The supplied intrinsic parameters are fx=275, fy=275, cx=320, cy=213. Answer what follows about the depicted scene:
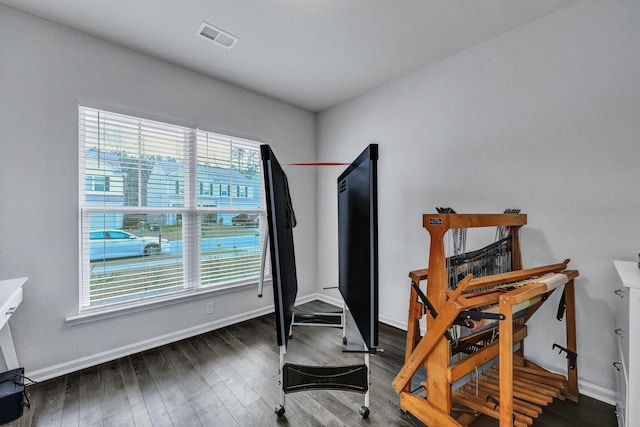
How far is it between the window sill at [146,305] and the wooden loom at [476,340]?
6.58 feet

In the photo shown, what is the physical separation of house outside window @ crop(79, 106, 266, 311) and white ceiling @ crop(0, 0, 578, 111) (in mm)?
660

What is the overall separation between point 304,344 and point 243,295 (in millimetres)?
963

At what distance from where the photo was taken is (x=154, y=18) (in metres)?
2.01

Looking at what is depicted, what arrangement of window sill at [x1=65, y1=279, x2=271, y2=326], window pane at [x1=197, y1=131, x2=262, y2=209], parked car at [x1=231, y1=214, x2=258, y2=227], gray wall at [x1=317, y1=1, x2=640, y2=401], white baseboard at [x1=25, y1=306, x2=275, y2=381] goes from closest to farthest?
gray wall at [x1=317, y1=1, x2=640, y2=401], white baseboard at [x1=25, y1=306, x2=275, y2=381], window sill at [x1=65, y1=279, x2=271, y2=326], window pane at [x1=197, y1=131, x2=262, y2=209], parked car at [x1=231, y1=214, x2=258, y2=227]

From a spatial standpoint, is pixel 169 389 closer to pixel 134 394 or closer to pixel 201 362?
pixel 134 394

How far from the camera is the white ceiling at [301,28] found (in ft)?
6.20

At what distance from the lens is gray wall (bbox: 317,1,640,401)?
1754 mm

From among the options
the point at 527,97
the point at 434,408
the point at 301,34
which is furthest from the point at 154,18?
the point at 434,408

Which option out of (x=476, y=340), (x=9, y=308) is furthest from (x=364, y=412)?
(x=9, y=308)

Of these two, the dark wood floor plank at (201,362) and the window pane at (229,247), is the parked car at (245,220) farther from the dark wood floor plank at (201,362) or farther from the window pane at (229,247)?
the dark wood floor plank at (201,362)

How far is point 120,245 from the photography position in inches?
93.3

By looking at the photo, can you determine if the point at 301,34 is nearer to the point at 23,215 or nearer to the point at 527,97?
the point at 527,97

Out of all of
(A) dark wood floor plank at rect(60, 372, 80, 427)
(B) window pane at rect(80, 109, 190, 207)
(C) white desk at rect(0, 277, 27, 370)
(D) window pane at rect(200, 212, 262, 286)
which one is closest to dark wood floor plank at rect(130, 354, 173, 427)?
(A) dark wood floor plank at rect(60, 372, 80, 427)

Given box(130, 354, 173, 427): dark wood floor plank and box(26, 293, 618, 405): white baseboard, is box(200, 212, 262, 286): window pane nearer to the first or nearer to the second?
box(26, 293, 618, 405): white baseboard
